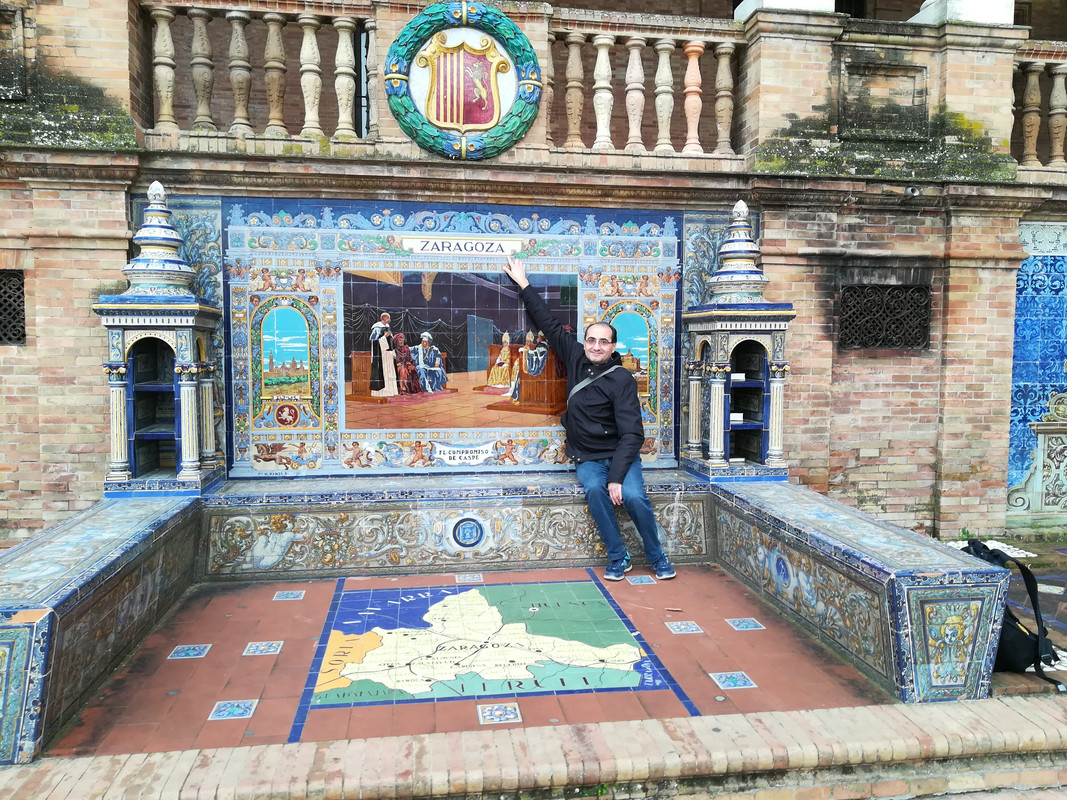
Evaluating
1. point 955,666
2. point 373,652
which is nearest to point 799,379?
point 955,666

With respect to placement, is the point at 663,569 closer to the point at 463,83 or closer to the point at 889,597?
the point at 889,597

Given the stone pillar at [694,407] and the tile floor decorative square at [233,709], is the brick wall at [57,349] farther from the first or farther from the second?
the stone pillar at [694,407]

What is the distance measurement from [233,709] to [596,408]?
3.62m

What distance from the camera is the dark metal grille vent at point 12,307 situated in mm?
6375

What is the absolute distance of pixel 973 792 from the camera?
3.68m

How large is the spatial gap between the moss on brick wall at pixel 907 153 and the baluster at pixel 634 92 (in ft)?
4.86

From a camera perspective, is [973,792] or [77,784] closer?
[77,784]

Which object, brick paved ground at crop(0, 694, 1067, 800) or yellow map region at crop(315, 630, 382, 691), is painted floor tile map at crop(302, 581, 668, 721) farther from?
brick paved ground at crop(0, 694, 1067, 800)

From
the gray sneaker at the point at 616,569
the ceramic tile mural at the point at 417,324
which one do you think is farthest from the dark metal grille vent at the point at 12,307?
the gray sneaker at the point at 616,569

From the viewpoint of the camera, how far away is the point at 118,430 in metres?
5.88

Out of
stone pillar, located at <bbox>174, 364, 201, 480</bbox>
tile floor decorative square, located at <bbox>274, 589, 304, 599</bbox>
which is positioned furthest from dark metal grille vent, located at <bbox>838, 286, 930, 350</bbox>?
stone pillar, located at <bbox>174, 364, 201, 480</bbox>

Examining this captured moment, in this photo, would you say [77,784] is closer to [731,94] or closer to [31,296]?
[31,296]

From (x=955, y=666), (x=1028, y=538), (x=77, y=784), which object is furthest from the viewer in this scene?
(x=1028, y=538)

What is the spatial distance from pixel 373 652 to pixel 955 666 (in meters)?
3.45
